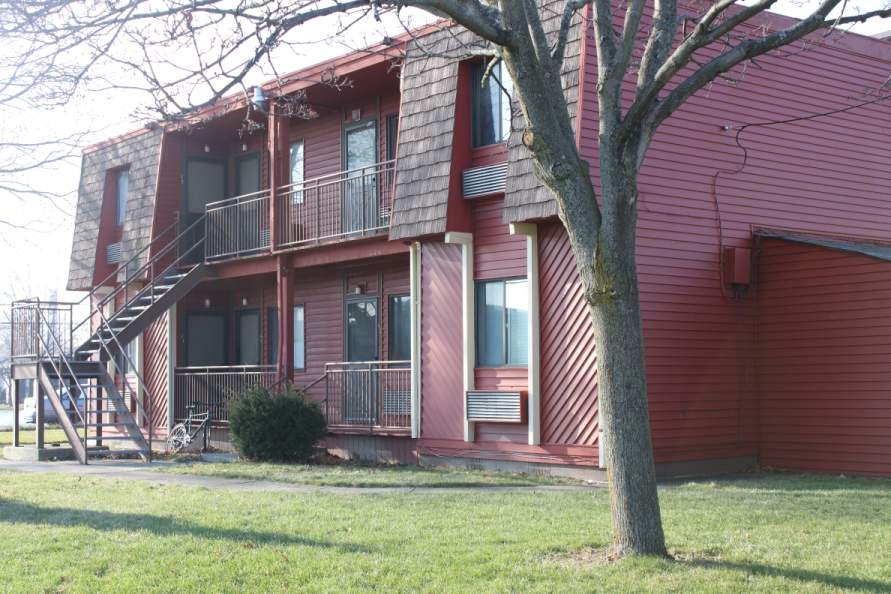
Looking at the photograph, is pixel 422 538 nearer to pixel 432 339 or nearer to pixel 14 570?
pixel 14 570

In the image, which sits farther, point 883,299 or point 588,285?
point 883,299

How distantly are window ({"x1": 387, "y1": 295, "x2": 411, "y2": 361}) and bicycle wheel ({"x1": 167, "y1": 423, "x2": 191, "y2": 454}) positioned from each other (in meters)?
4.41

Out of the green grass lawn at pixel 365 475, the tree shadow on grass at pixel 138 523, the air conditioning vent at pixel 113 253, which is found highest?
the air conditioning vent at pixel 113 253

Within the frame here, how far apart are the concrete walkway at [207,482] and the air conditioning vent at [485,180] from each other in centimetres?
462

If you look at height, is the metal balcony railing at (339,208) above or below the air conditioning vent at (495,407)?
above

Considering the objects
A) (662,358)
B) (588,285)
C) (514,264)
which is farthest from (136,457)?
(588,285)

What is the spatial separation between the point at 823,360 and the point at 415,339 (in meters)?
6.20

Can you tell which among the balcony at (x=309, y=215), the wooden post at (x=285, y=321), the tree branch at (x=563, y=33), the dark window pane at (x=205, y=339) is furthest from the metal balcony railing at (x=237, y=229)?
the tree branch at (x=563, y=33)

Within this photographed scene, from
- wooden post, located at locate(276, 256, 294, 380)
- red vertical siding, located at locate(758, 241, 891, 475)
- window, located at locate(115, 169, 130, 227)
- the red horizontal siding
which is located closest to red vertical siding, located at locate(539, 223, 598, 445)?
the red horizontal siding

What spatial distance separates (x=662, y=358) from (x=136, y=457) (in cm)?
Answer: 1021

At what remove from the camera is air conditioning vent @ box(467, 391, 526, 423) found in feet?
52.2

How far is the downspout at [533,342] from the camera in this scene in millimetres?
15719

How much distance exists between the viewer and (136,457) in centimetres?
2044

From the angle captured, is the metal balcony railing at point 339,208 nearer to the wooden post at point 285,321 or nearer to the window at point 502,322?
the wooden post at point 285,321
